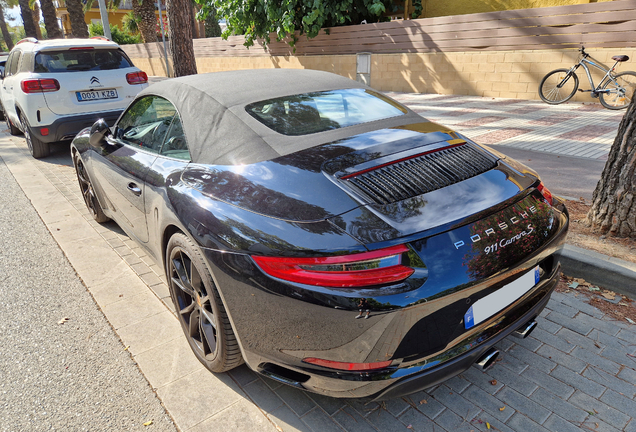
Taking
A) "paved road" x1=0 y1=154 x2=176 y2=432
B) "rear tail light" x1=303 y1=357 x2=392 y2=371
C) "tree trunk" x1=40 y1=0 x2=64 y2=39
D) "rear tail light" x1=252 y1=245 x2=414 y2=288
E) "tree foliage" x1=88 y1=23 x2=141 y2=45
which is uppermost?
"tree trunk" x1=40 y1=0 x2=64 y2=39

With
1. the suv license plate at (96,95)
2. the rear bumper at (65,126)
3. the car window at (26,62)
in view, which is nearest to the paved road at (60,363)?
the rear bumper at (65,126)

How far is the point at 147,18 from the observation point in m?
27.1

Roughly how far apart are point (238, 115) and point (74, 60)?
19.8 feet

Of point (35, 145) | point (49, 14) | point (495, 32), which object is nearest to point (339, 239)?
point (35, 145)

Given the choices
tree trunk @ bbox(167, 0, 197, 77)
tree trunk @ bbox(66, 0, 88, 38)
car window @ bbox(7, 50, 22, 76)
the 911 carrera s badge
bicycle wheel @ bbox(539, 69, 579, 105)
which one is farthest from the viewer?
tree trunk @ bbox(66, 0, 88, 38)

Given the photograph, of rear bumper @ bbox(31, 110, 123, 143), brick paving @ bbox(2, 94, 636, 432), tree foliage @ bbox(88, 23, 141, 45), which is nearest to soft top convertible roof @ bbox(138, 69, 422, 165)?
brick paving @ bbox(2, 94, 636, 432)

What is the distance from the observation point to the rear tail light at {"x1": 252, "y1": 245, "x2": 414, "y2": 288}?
1697 mm

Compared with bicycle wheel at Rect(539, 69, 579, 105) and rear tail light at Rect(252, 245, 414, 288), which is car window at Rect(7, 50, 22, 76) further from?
bicycle wheel at Rect(539, 69, 579, 105)

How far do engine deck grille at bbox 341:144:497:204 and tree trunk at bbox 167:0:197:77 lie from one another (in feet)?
26.7

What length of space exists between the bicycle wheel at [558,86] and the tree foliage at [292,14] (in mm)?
5590

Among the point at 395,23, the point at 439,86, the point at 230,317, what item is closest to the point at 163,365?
the point at 230,317

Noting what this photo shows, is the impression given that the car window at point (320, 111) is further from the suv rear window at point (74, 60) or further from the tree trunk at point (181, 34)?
the tree trunk at point (181, 34)

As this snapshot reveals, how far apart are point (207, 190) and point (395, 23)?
12.9 metres

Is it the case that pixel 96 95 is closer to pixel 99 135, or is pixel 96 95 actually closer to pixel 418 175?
pixel 99 135
